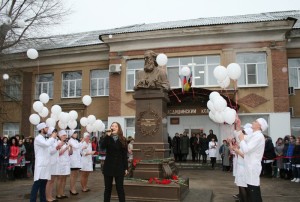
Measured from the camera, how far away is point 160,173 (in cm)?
795

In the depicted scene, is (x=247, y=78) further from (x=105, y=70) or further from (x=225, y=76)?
(x=225, y=76)

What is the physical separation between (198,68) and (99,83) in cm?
723

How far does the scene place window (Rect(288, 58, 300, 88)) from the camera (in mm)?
19172

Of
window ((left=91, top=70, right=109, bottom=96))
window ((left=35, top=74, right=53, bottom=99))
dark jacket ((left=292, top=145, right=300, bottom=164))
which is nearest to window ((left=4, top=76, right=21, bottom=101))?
window ((left=35, top=74, right=53, bottom=99))

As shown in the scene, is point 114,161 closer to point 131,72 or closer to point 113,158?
point 113,158

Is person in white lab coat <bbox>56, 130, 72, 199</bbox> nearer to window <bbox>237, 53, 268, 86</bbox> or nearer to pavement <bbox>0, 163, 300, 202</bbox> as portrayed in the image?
pavement <bbox>0, 163, 300, 202</bbox>

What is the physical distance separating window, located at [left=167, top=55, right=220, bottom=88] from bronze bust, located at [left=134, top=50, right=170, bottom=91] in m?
10.5

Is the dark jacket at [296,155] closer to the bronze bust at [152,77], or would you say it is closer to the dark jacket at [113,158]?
the bronze bust at [152,77]

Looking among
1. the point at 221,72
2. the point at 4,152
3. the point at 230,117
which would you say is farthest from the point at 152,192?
the point at 4,152

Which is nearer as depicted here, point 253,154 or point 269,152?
point 253,154

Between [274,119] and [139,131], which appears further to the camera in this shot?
[274,119]

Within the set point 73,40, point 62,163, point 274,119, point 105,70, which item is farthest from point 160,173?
point 73,40

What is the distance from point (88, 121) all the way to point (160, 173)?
312cm

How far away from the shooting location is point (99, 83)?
22359 mm
